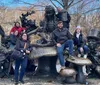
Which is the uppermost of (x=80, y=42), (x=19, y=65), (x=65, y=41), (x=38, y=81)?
(x=65, y=41)

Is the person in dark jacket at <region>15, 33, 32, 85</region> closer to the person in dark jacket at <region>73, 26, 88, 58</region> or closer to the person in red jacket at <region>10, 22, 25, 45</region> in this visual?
the person in red jacket at <region>10, 22, 25, 45</region>

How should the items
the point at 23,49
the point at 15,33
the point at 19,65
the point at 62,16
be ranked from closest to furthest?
the point at 23,49
the point at 19,65
the point at 15,33
the point at 62,16

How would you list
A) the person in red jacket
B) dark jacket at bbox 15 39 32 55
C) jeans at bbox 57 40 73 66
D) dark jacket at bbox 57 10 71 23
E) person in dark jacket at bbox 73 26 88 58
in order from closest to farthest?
dark jacket at bbox 15 39 32 55 → jeans at bbox 57 40 73 66 → person in dark jacket at bbox 73 26 88 58 → the person in red jacket → dark jacket at bbox 57 10 71 23

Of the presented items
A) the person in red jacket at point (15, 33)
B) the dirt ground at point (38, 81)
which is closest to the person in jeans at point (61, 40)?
the dirt ground at point (38, 81)

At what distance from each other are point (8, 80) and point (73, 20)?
14853 millimetres

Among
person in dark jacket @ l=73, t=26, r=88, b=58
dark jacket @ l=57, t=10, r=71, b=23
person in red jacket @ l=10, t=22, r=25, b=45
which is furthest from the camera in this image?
dark jacket @ l=57, t=10, r=71, b=23

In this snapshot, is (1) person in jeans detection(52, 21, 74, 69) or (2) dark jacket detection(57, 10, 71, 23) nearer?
(1) person in jeans detection(52, 21, 74, 69)

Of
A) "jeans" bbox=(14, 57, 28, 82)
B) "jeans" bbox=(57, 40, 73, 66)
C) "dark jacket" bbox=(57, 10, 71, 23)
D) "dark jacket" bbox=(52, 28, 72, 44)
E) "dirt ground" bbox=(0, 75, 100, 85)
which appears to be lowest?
"dirt ground" bbox=(0, 75, 100, 85)

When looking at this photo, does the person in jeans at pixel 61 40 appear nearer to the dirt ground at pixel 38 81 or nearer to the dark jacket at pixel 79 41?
the dark jacket at pixel 79 41

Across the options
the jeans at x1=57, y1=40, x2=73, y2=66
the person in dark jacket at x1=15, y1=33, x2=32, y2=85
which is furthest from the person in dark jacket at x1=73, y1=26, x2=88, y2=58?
the person in dark jacket at x1=15, y1=33, x2=32, y2=85

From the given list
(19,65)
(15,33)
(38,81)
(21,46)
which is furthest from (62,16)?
(19,65)

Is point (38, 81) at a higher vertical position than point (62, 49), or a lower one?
lower

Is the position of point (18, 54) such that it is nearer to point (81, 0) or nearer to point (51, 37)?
point (51, 37)

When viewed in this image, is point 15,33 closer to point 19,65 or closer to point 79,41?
point 19,65
